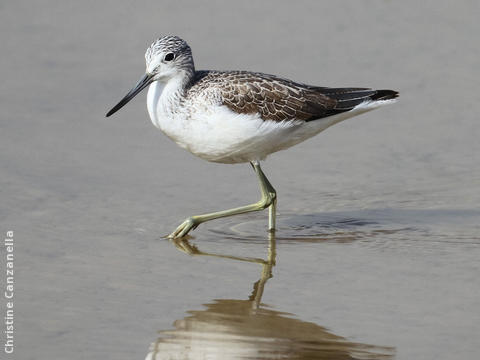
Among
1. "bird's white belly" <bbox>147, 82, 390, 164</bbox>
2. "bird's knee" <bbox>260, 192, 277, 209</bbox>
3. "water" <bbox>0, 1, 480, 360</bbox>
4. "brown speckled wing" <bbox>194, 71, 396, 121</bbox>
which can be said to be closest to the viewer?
"water" <bbox>0, 1, 480, 360</bbox>

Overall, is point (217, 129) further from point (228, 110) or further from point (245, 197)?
point (245, 197)

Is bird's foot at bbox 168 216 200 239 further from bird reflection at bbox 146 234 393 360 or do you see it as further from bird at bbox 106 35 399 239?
bird reflection at bbox 146 234 393 360

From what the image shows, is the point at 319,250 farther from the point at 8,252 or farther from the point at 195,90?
the point at 8,252

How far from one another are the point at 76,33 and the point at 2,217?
5.69 meters

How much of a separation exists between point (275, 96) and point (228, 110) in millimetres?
693

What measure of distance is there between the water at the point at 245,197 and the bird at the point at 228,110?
804mm

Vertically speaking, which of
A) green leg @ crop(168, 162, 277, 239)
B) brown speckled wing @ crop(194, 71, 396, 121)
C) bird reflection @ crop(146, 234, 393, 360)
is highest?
brown speckled wing @ crop(194, 71, 396, 121)

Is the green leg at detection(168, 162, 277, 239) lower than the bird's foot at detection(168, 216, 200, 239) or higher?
higher

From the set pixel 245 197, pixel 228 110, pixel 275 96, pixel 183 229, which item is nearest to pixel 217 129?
pixel 228 110

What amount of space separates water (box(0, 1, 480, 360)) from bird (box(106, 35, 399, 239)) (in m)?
0.80

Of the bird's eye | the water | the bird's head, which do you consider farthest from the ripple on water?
the bird's eye

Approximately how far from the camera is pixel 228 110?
9.41 m

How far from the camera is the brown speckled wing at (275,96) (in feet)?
31.4

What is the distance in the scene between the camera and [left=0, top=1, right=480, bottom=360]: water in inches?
301
